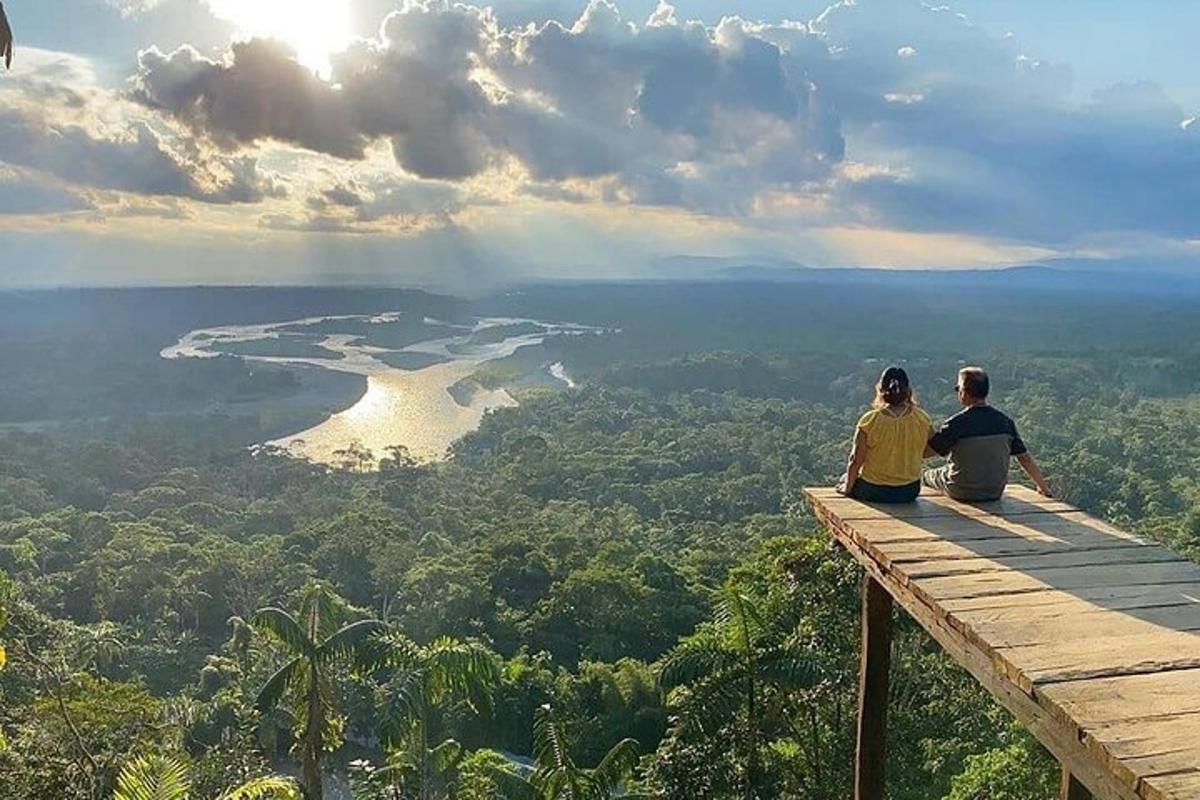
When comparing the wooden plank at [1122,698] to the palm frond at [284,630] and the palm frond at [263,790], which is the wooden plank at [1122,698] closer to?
the palm frond at [263,790]

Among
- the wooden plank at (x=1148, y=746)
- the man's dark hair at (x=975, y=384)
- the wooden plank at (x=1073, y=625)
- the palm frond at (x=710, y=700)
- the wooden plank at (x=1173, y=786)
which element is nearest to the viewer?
the wooden plank at (x=1173, y=786)

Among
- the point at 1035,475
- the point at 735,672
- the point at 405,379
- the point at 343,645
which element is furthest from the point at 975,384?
the point at 405,379

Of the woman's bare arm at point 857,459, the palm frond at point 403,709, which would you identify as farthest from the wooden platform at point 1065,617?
the palm frond at point 403,709

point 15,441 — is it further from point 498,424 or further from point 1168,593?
point 1168,593

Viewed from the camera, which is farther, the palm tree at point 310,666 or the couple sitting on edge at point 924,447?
the palm tree at point 310,666

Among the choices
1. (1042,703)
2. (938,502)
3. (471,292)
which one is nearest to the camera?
(1042,703)

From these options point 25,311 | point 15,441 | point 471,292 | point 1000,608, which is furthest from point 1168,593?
point 471,292
